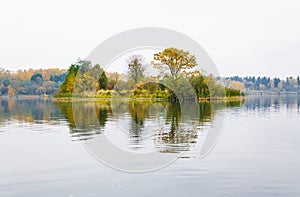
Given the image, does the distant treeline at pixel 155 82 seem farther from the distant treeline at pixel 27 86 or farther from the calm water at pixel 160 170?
the distant treeline at pixel 27 86

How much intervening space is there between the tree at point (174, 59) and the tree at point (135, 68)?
9129 mm

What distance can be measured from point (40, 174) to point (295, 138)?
10953mm

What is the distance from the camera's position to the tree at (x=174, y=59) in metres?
52.8

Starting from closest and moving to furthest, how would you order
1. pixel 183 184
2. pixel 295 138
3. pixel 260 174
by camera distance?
pixel 183 184
pixel 260 174
pixel 295 138

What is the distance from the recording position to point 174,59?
53.3 m

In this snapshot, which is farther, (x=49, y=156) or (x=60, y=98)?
(x=60, y=98)

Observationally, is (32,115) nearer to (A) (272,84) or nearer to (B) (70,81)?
(B) (70,81)

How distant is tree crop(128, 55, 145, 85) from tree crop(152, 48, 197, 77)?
29.9ft

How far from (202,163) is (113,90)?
59.0 m

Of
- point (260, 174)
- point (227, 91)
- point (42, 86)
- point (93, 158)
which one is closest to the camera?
point (260, 174)

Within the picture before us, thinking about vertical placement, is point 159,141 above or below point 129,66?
below

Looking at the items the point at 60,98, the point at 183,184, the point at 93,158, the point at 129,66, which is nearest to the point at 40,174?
the point at 93,158

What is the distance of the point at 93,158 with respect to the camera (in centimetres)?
1063

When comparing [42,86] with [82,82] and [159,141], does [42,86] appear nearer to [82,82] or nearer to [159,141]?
[82,82]
